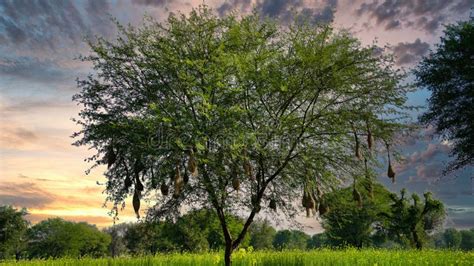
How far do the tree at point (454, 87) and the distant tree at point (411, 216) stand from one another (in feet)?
65.2

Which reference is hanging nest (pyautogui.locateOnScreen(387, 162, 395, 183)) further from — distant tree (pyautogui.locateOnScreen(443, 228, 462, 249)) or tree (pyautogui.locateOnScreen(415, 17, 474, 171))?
distant tree (pyautogui.locateOnScreen(443, 228, 462, 249))

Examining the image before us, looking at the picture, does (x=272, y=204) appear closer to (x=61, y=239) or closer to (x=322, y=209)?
(x=322, y=209)

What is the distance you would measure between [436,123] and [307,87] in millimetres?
21299

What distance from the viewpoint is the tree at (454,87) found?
33.7 meters

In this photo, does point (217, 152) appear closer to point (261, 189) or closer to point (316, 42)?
point (261, 189)

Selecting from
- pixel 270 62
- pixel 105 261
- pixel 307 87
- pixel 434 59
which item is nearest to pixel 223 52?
pixel 270 62

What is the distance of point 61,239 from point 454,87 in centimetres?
9995

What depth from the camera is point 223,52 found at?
18625mm

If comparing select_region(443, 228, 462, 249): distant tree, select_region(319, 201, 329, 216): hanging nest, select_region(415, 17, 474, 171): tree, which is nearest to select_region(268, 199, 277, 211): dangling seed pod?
select_region(319, 201, 329, 216): hanging nest

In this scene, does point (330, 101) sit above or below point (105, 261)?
above

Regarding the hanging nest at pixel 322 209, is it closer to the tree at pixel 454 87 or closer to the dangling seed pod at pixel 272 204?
the dangling seed pod at pixel 272 204

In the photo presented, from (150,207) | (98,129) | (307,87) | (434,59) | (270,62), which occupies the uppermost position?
(434,59)

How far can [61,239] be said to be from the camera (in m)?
111

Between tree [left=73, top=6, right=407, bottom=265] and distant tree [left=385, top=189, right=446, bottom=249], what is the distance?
39.5m
